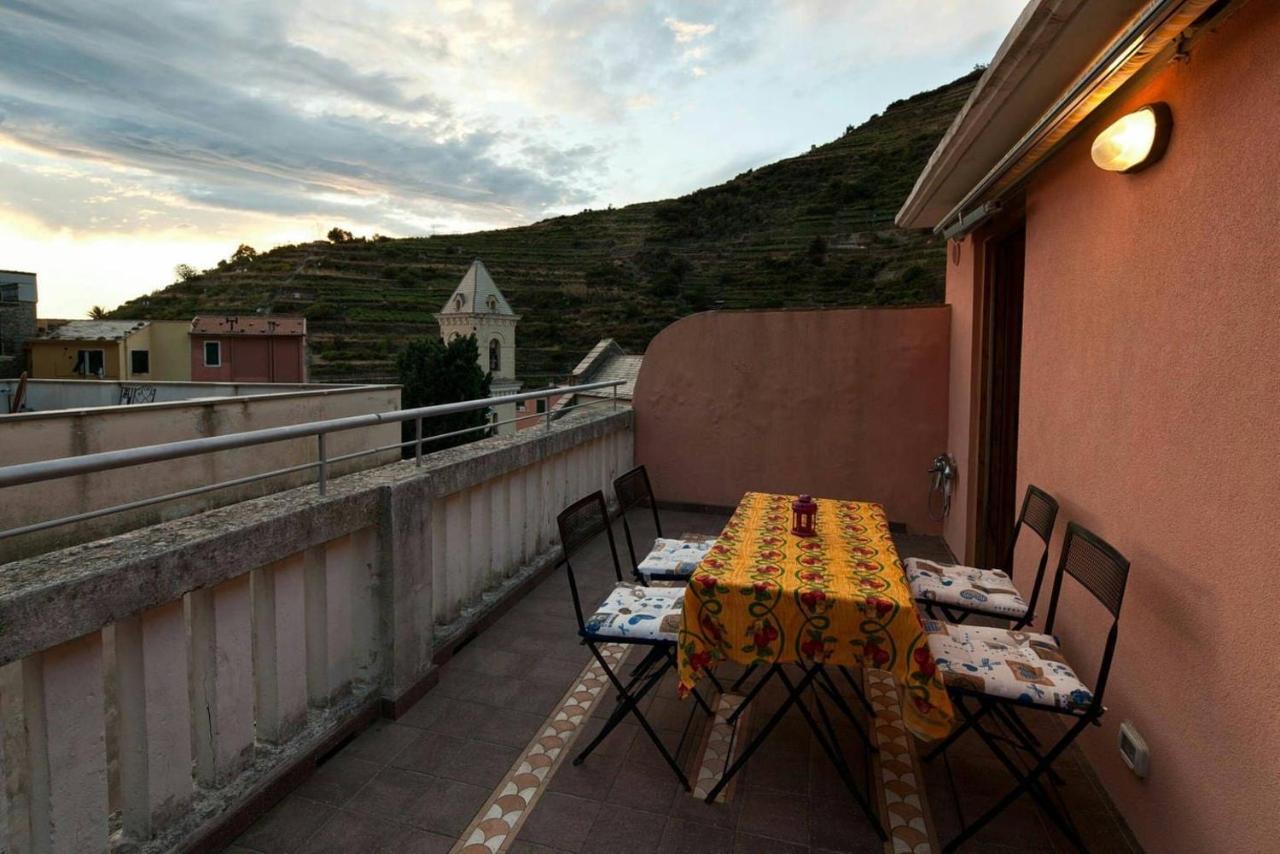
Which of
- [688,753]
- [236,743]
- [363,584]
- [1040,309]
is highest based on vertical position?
[1040,309]

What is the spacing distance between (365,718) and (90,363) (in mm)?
29657

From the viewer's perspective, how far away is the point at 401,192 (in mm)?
42781

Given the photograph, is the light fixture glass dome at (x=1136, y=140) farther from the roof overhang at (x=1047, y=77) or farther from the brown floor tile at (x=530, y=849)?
the brown floor tile at (x=530, y=849)

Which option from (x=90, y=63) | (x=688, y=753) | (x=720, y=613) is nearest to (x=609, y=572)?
(x=688, y=753)

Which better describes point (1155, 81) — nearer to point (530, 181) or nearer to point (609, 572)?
point (609, 572)

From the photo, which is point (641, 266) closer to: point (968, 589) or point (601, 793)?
point (968, 589)

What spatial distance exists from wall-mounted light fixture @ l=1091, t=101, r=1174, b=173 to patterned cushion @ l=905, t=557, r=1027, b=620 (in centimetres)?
174

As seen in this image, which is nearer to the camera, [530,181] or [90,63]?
[90,63]

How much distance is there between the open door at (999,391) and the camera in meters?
4.03

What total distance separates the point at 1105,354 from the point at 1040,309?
89 cm

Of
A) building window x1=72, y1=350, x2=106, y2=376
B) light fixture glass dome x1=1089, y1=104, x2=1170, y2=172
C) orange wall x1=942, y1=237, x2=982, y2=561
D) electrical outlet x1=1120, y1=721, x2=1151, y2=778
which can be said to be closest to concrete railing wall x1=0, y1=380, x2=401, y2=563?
orange wall x1=942, y1=237, x2=982, y2=561

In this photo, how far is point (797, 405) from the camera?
5.85 metres

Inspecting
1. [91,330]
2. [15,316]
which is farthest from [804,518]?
[91,330]

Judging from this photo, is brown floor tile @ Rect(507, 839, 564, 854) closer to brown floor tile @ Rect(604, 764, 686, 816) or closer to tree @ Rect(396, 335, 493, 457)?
brown floor tile @ Rect(604, 764, 686, 816)
